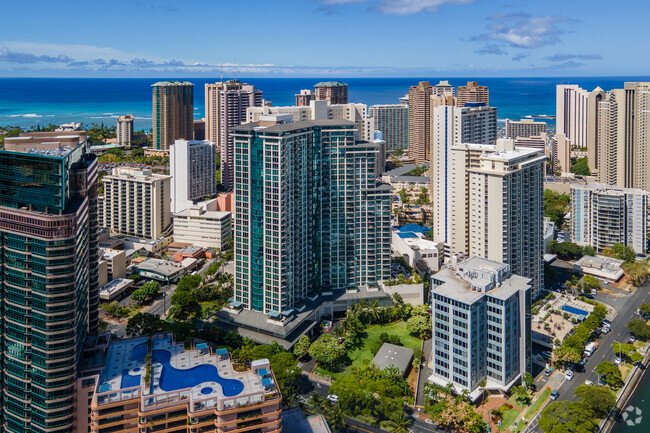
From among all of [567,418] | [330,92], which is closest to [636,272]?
[567,418]

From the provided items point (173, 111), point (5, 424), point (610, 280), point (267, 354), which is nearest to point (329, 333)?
point (267, 354)

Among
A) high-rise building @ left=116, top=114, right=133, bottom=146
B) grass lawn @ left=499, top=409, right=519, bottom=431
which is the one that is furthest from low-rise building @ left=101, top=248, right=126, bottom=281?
high-rise building @ left=116, top=114, right=133, bottom=146

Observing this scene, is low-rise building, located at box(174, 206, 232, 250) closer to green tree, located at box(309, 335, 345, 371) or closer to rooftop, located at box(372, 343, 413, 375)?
green tree, located at box(309, 335, 345, 371)

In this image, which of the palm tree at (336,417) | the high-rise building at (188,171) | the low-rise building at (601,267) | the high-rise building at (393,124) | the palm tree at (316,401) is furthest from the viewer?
the high-rise building at (393,124)

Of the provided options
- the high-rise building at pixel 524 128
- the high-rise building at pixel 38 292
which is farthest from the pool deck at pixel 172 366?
the high-rise building at pixel 524 128

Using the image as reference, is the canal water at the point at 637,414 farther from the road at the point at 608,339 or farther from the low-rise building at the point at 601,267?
the low-rise building at the point at 601,267

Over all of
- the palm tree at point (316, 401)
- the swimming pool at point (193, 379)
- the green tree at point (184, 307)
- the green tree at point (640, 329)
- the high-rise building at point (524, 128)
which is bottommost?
the palm tree at point (316, 401)

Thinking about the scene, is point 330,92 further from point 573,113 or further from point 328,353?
point 328,353
